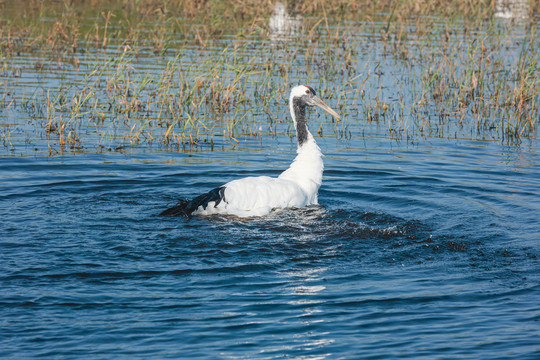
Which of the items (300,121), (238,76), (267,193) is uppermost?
(238,76)

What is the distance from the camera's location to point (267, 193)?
880 cm

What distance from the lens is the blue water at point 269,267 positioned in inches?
220

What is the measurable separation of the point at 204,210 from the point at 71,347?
3.50 metres

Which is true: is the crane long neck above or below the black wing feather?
above

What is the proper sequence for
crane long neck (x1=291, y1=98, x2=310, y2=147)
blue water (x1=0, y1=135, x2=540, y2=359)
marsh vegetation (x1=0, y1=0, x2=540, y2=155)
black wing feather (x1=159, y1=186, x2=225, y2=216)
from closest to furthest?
blue water (x1=0, y1=135, x2=540, y2=359), black wing feather (x1=159, y1=186, x2=225, y2=216), crane long neck (x1=291, y1=98, x2=310, y2=147), marsh vegetation (x1=0, y1=0, x2=540, y2=155)

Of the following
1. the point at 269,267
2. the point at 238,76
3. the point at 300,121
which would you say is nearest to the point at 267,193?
the point at 300,121

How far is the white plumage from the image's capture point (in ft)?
28.4

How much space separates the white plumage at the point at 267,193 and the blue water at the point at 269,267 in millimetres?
160

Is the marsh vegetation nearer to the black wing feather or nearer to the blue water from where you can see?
the blue water

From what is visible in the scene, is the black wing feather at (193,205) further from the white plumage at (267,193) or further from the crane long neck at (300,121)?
the crane long neck at (300,121)

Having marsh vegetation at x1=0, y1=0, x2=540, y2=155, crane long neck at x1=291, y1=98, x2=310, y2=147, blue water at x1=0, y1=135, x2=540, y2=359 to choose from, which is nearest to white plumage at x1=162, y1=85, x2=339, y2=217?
crane long neck at x1=291, y1=98, x2=310, y2=147

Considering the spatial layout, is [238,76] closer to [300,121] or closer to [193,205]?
[300,121]

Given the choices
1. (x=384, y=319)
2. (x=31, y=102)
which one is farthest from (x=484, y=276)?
(x=31, y=102)

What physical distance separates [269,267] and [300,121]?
319cm
